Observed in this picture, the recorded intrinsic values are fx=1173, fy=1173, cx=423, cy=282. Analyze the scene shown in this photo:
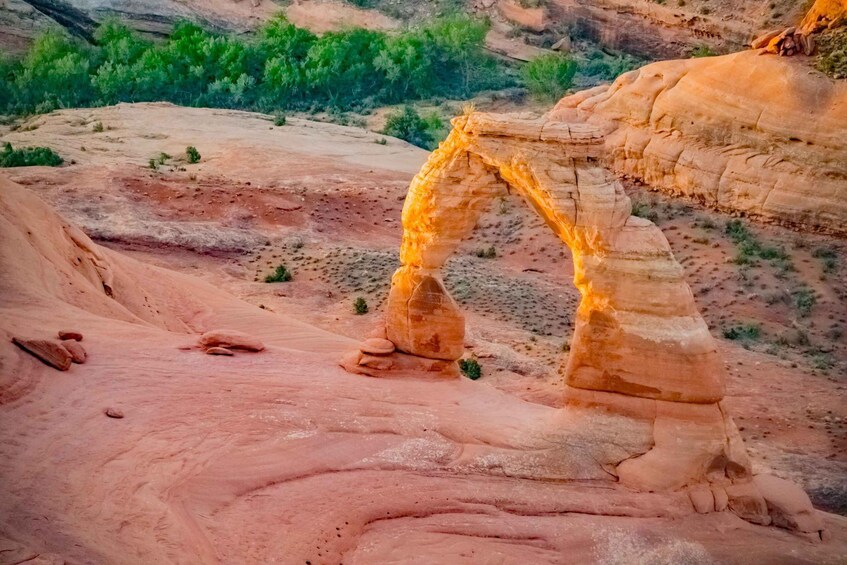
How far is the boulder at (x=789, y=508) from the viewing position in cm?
1381

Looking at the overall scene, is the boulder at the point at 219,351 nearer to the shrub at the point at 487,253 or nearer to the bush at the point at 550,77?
the shrub at the point at 487,253

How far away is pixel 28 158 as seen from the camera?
3484cm

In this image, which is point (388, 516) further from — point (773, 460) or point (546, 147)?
point (773, 460)

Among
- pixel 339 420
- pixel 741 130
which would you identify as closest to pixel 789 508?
pixel 339 420

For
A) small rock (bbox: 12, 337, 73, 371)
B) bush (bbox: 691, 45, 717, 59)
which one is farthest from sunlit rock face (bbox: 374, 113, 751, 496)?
bush (bbox: 691, 45, 717, 59)

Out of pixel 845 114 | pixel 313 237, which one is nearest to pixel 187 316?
pixel 313 237

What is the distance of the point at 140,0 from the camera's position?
182 ft

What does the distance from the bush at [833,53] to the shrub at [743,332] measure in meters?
8.71

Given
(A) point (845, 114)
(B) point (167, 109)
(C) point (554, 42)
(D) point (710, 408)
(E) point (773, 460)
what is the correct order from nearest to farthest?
(D) point (710, 408) < (E) point (773, 460) < (A) point (845, 114) < (B) point (167, 109) < (C) point (554, 42)

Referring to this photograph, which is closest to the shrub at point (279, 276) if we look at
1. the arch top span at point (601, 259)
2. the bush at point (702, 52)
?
the arch top span at point (601, 259)

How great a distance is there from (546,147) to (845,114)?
19262mm

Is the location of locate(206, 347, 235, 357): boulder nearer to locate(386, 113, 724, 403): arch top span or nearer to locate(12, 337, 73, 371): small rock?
locate(12, 337, 73, 371): small rock

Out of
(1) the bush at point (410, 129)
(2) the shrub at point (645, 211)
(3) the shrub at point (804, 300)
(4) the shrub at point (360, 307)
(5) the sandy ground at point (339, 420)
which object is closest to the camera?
(5) the sandy ground at point (339, 420)

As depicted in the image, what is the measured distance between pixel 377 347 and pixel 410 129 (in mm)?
29255
